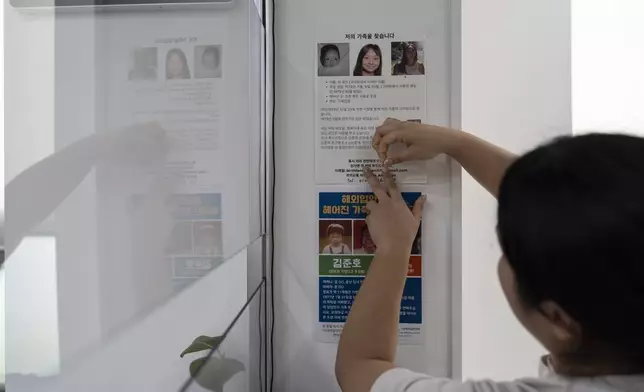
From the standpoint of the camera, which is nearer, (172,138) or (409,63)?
(172,138)

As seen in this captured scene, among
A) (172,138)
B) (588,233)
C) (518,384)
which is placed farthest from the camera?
(172,138)

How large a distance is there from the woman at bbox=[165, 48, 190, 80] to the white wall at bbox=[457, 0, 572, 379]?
0.58 meters

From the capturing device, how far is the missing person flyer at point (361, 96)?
1033 millimetres

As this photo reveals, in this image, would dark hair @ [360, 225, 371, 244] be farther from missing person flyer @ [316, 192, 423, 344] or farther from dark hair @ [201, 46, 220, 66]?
dark hair @ [201, 46, 220, 66]

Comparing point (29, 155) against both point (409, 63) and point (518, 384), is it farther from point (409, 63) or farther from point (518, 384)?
point (409, 63)

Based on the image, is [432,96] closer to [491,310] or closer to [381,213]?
[381,213]

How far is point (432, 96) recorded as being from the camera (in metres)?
1.03

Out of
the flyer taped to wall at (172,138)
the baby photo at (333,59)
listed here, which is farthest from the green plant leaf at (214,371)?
the baby photo at (333,59)

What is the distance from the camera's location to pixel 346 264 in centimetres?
105

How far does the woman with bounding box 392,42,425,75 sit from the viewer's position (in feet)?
3.39

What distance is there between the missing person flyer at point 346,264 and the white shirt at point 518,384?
318mm

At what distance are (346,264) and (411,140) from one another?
0.98 ft

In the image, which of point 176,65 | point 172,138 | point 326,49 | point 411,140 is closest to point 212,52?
point 176,65

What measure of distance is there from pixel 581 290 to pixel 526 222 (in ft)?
0.28
